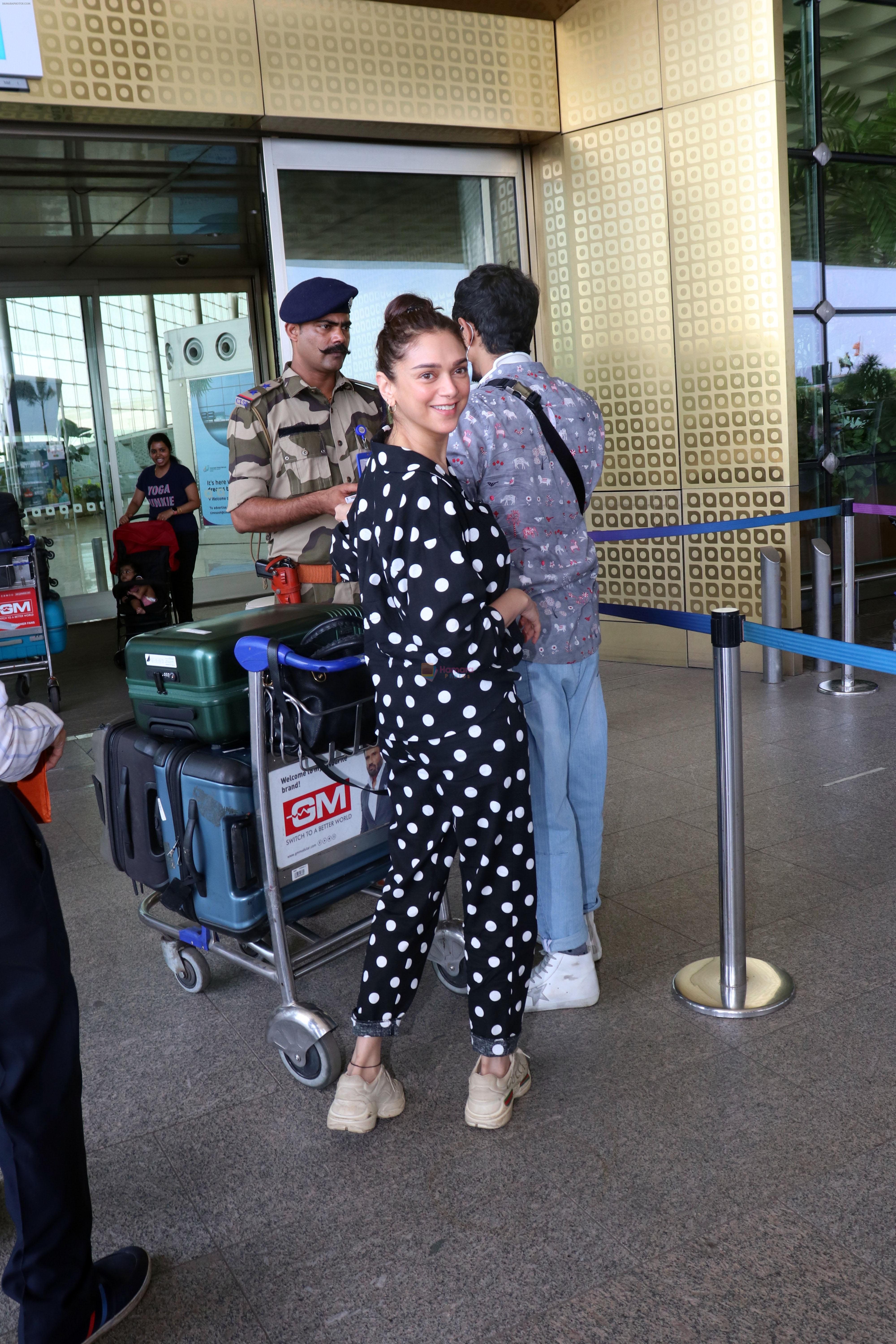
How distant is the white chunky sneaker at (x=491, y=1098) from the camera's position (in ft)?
7.41

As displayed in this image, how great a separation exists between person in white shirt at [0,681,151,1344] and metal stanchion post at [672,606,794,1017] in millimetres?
1434

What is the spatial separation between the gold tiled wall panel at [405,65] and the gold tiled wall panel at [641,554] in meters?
2.26

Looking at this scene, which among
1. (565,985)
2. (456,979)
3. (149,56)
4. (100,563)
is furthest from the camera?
(100,563)

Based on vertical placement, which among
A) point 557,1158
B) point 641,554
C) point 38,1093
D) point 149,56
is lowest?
point 557,1158

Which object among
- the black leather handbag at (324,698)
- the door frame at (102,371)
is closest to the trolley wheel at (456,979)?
the black leather handbag at (324,698)

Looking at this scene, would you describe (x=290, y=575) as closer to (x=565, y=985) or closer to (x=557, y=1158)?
(x=565, y=985)

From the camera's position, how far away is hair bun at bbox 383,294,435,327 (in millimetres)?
2123

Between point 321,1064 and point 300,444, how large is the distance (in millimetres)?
1723

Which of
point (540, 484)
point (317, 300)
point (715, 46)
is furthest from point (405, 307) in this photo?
point (715, 46)

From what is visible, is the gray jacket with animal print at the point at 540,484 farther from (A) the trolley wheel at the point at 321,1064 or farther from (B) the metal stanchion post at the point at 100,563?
(B) the metal stanchion post at the point at 100,563

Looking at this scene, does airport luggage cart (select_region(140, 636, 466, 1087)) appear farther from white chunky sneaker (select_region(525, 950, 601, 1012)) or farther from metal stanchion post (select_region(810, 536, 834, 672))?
metal stanchion post (select_region(810, 536, 834, 672))

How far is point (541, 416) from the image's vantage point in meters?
2.51

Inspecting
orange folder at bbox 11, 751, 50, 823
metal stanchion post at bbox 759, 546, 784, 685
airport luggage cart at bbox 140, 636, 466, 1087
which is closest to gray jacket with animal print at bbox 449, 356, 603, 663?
airport luggage cart at bbox 140, 636, 466, 1087

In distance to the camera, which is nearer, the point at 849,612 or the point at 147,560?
the point at 849,612
